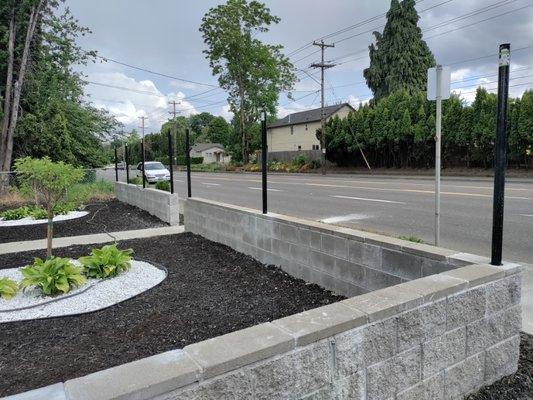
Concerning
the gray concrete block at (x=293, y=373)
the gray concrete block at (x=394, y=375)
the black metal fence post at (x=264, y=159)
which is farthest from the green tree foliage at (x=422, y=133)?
the gray concrete block at (x=293, y=373)

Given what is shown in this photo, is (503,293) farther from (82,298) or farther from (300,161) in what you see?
(300,161)

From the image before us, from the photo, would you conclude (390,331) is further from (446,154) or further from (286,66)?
(286,66)

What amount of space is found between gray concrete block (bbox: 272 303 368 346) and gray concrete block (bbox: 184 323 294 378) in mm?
63

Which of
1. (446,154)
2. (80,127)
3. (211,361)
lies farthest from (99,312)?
(446,154)

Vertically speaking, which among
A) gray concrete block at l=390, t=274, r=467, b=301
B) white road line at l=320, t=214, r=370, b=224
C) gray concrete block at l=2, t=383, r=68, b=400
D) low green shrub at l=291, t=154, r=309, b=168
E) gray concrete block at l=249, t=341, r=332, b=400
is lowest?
white road line at l=320, t=214, r=370, b=224

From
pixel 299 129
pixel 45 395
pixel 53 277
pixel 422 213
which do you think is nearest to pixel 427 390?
pixel 45 395

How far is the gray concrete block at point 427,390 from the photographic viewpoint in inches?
100

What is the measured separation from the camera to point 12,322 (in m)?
4.22

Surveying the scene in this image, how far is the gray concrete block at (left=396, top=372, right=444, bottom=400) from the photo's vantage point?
254 centimetres

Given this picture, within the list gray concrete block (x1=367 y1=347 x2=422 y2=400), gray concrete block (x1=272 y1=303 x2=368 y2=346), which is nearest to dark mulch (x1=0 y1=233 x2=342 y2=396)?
gray concrete block (x1=272 y1=303 x2=368 y2=346)

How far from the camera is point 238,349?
6.51 feet

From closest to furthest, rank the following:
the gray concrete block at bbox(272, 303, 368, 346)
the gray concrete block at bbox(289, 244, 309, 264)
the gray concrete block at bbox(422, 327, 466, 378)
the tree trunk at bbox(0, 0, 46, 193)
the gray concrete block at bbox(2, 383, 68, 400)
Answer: the gray concrete block at bbox(2, 383, 68, 400), the gray concrete block at bbox(272, 303, 368, 346), the gray concrete block at bbox(422, 327, 466, 378), the gray concrete block at bbox(289, 244, 309, 264), the tree trunk at bbox(0, 0, 46, 193)

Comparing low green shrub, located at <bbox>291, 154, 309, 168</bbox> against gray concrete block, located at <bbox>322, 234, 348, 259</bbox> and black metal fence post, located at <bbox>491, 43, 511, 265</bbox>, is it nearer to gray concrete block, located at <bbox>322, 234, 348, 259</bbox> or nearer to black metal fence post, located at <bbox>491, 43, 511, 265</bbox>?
gray concrete block, located at <bbox>322, 234, 348, 259</bbox>

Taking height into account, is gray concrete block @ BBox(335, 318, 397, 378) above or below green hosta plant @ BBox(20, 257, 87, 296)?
above
